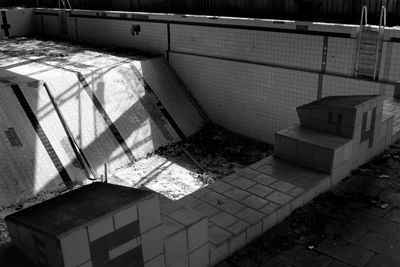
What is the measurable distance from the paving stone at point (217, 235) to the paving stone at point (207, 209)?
0.52ft

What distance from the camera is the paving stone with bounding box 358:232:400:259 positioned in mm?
2945

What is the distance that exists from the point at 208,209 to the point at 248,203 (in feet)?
1.09

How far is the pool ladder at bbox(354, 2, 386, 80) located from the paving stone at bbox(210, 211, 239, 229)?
4.29 meters

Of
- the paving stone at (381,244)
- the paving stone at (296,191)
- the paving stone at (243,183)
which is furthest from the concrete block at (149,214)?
the paving stone at (381,244)

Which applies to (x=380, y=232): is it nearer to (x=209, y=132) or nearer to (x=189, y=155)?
(x=189, y=155)

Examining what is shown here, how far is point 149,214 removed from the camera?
236cm

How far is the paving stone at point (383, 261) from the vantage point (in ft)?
9.22

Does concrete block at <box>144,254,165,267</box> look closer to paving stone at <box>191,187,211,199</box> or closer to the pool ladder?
paving stone at <box>191,187,211,199</box>

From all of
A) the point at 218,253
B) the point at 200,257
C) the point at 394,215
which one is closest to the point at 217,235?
the point at 218,253

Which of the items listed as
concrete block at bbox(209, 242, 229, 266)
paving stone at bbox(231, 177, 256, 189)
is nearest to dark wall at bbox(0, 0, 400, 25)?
paving stone at bbox(231, 177, 256, 189)

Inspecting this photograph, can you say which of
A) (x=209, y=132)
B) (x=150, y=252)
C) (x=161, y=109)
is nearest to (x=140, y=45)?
(x=161, y=109)

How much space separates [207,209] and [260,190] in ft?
1.75

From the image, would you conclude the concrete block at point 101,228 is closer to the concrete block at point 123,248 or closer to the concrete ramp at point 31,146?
the concrete block at point 123,248

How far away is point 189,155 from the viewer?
7.75 meters
